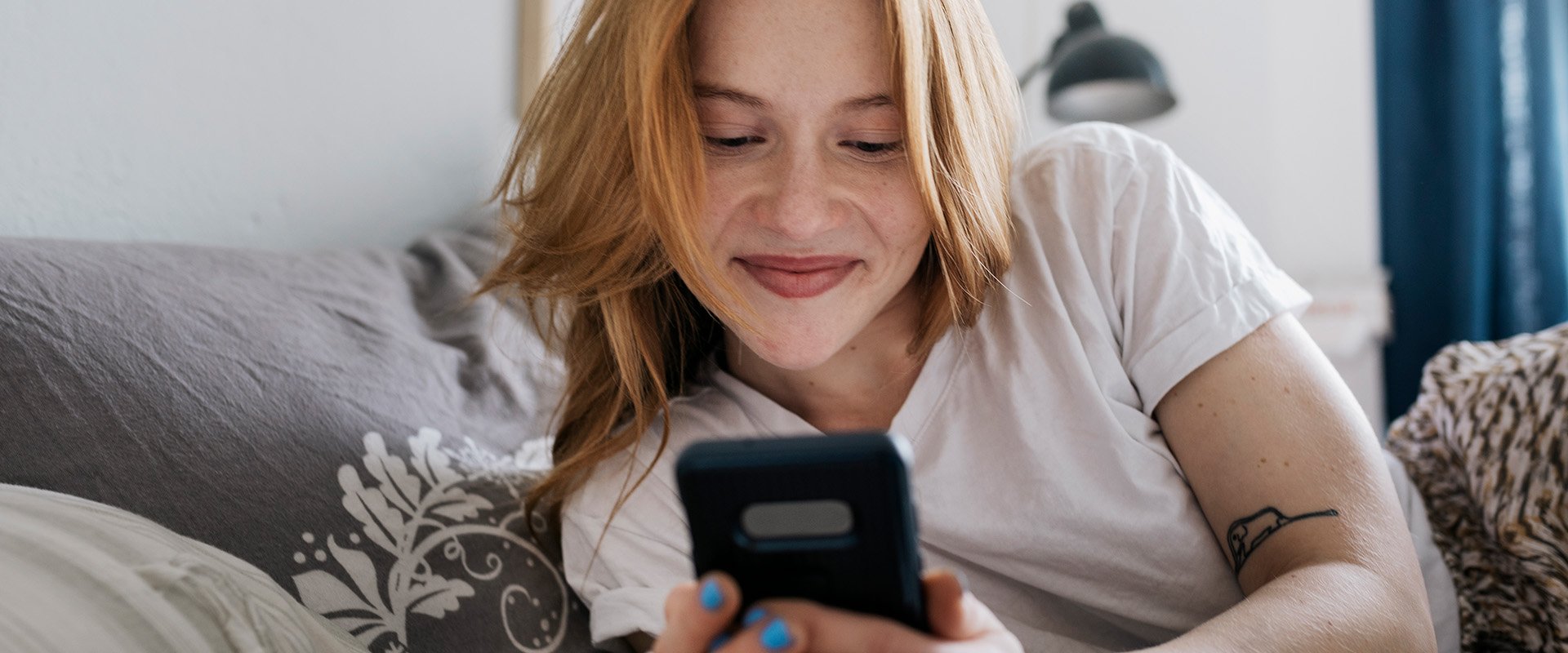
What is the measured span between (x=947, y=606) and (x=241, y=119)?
88 cm

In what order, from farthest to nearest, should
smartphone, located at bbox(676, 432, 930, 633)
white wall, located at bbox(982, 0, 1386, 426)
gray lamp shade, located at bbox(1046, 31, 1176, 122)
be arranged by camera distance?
1. white wall, located at bbox(982, 0, 1386, 426)
2. gray lamp shade, located at bbox(1046, 31, 1176, 122)
3. smartphone, located at bbox(676, 432, 930, 633)

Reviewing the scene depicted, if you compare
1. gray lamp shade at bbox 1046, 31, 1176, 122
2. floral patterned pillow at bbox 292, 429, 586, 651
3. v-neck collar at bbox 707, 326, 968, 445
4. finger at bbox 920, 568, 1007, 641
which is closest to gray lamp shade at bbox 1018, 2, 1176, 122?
gray lamp shade at bbox 1046, 31, 1176, 122

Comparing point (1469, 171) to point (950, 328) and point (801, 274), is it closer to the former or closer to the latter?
point (950, 328)

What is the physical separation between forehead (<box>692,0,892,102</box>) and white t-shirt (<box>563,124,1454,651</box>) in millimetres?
232

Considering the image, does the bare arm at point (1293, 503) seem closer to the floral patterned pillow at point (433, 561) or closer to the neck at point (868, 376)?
the neck at point (868, 376)

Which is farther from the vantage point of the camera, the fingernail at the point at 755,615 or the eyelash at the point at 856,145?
the eyelash at the point at 856,145

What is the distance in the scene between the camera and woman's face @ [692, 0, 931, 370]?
0.73 meters

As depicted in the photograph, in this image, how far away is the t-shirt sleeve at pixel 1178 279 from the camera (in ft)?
2.60

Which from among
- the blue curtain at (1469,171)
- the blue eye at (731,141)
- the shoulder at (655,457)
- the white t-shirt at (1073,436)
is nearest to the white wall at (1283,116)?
the blue curtain at (1469,171)

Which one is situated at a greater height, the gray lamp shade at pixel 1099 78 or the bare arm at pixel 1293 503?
the gray lamp shade at pixel 1099 78

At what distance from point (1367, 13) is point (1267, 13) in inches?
8.0

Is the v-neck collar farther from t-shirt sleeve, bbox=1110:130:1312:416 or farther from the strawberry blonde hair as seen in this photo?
t-shirt sleeve, bbox=1110:130:1312:416

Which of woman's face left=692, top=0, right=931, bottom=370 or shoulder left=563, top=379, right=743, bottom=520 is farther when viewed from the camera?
shoulder left=563, top=379, right=743, bottom=520

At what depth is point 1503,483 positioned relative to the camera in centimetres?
93
